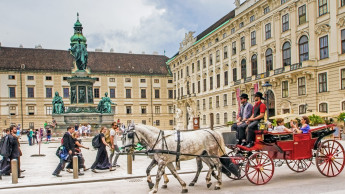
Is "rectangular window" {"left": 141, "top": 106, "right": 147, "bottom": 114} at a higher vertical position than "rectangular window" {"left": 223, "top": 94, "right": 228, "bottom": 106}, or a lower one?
lower

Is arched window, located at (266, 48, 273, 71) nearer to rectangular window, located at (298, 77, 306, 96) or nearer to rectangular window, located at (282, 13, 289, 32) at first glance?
rectangular window, located at (282, 13, 289, 32)

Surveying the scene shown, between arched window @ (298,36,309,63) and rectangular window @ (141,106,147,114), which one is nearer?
arched window @ (298,36,309,63)

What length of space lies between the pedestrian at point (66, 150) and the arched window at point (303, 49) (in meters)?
25.1

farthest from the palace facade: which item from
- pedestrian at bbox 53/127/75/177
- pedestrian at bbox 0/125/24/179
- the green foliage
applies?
pedestrian at bbox 0/125/24/179

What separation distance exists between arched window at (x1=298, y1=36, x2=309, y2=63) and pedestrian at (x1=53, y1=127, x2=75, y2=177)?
25.1 meters

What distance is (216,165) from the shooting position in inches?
359

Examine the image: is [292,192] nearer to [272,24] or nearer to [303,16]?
[303,16]

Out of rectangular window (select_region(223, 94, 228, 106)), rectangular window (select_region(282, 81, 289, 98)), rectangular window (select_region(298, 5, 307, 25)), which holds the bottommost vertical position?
rectangular window (select_region(223, 94, 228, 106))

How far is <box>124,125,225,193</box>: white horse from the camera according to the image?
28.2 feet

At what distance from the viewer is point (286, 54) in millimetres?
32844

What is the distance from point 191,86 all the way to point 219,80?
1011 centimetres

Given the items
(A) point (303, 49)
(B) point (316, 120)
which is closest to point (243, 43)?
(A) point (303, 49)

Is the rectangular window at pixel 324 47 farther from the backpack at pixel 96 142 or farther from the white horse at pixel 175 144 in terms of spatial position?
the backpack at pixel 96 142

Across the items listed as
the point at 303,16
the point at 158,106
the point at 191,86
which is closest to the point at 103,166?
the point at 303,16
